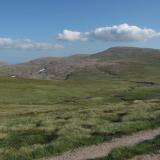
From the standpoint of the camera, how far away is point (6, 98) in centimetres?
9769

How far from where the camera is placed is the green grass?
22.8 m

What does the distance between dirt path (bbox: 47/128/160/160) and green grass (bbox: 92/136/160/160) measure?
4.24 feet

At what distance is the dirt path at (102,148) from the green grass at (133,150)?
1.29 m

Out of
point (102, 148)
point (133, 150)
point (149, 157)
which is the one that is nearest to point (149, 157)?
point (149, 157)

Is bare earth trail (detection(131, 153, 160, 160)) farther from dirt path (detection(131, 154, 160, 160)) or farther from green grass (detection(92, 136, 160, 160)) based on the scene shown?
green grass (detection(92, 136, 160, 160))

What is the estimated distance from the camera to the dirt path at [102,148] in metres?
24.9

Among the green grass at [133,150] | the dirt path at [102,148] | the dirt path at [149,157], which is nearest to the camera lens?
the dirt path at [149,157]

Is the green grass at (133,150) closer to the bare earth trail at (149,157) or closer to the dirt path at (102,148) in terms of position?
the bare earth trail at (149,157)

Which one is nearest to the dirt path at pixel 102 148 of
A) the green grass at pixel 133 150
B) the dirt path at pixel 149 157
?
the green grass at pixel 133 150

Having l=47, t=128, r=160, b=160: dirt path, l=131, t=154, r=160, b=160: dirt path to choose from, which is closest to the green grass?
l=131, t=154, r=160, b=160: dirt path

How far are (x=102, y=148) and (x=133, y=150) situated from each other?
2.88 m

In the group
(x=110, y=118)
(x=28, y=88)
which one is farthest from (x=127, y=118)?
(x=28, y=88)

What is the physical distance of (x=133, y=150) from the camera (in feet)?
78.9

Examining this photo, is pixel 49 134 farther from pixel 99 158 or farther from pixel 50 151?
pixel 99 158
